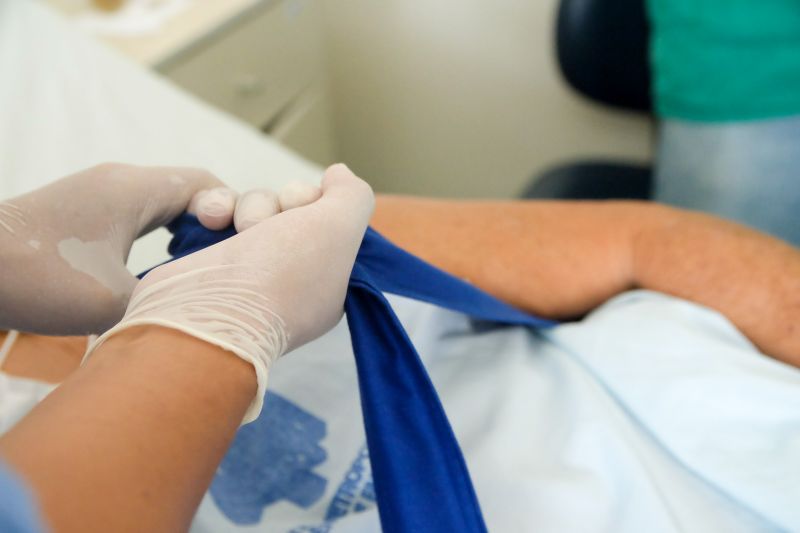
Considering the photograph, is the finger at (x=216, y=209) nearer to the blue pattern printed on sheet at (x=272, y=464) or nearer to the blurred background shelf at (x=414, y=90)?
the blue pattern printed on sheet at (x=272, y=464)

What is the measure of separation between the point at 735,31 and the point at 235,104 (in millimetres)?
918

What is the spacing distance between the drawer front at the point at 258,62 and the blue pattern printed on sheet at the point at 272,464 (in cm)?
75

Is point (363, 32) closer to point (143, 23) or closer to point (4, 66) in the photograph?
point (143, 23)

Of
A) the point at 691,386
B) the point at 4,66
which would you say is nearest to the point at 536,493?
the point at 691,386

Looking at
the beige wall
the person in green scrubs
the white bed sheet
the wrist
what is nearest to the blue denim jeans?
the person in green scrubs

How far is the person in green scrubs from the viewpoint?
966 millimetres

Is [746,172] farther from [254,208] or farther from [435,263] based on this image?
[254,208]

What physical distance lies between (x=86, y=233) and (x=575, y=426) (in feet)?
1.47

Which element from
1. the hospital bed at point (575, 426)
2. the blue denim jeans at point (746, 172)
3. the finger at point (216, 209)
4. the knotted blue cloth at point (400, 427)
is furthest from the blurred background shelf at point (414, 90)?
the knotted blue cloth at point (400, 427)

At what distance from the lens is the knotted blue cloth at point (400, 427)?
1.46 feet

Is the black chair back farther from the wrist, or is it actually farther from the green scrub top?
the wrist

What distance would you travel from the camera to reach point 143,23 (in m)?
1.18

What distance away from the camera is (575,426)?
1.88 feet

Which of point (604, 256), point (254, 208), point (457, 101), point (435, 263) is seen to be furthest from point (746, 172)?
point (254, 208)
